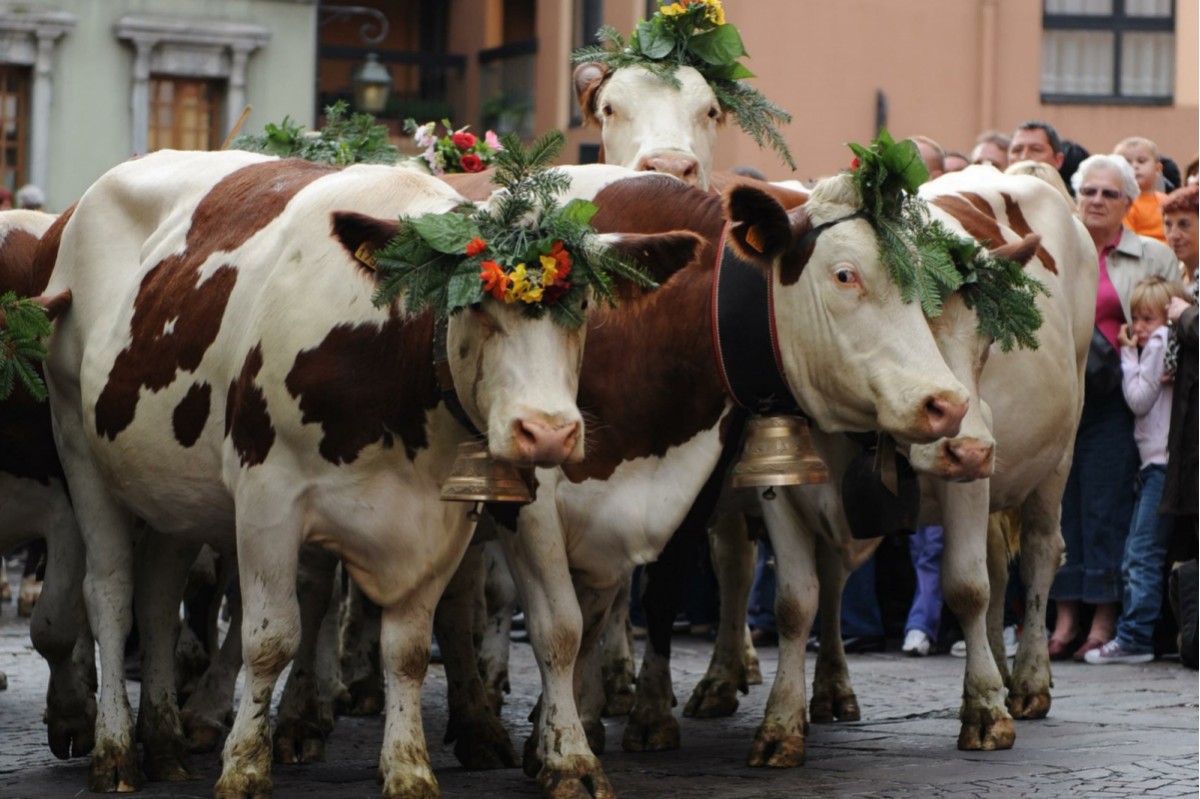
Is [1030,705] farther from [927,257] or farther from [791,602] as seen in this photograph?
[927,257]

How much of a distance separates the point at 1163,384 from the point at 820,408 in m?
4.77

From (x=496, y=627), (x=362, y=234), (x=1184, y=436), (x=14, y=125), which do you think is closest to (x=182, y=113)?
(x=14, y=125)

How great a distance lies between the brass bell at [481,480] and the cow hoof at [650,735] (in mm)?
2120

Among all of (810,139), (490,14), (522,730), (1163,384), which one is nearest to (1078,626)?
(1163,384)

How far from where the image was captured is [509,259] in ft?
21.9

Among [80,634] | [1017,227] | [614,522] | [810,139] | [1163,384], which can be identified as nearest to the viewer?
[614,522]

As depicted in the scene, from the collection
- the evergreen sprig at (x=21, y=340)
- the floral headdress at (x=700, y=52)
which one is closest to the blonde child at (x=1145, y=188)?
the floral headdress at (x=700, y=52)

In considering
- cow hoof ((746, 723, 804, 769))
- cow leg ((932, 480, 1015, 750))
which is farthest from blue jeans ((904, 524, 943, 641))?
cow hoof ((746, 723, 804, 769))

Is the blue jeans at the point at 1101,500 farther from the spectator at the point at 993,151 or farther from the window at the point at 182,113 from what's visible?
the window at the point at 182,113

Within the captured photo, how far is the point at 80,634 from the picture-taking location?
9172mm

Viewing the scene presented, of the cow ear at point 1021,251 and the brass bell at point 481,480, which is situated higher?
the cow ear at point 1021,251

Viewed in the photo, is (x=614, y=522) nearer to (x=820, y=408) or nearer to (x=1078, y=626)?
(x=820, y=408)

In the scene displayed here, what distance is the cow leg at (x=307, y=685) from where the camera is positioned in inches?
333

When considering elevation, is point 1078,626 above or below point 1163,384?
below
